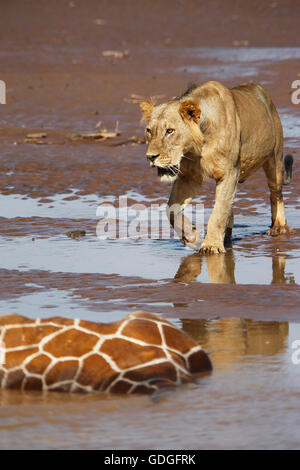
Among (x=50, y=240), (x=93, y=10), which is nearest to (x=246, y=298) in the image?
(x=50, y=240)

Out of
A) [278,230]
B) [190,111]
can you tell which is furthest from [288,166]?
[190,111]

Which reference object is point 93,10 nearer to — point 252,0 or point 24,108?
point 252,0

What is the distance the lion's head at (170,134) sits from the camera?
9117mm

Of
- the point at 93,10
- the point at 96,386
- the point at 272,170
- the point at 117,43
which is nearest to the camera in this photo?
the point at 96,386

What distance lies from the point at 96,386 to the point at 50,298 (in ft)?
7.30

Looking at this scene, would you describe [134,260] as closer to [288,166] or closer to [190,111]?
[190,111]

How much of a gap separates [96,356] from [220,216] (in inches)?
158

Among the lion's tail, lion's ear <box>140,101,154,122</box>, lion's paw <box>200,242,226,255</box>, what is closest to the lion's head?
lion's ear <box>140,101,154,122</box>

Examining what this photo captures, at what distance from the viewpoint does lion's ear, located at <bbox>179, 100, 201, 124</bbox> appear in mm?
9141

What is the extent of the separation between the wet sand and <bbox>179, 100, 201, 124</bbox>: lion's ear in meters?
1.21

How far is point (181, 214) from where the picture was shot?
9.95 meters

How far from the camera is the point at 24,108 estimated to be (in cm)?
1972

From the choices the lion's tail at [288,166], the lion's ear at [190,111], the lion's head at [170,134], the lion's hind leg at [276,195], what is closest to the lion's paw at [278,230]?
the lion's hind leg at [276,195]

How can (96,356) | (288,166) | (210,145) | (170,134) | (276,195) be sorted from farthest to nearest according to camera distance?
(288,166), (276,195), (210,145), (170,134), (96,356)
